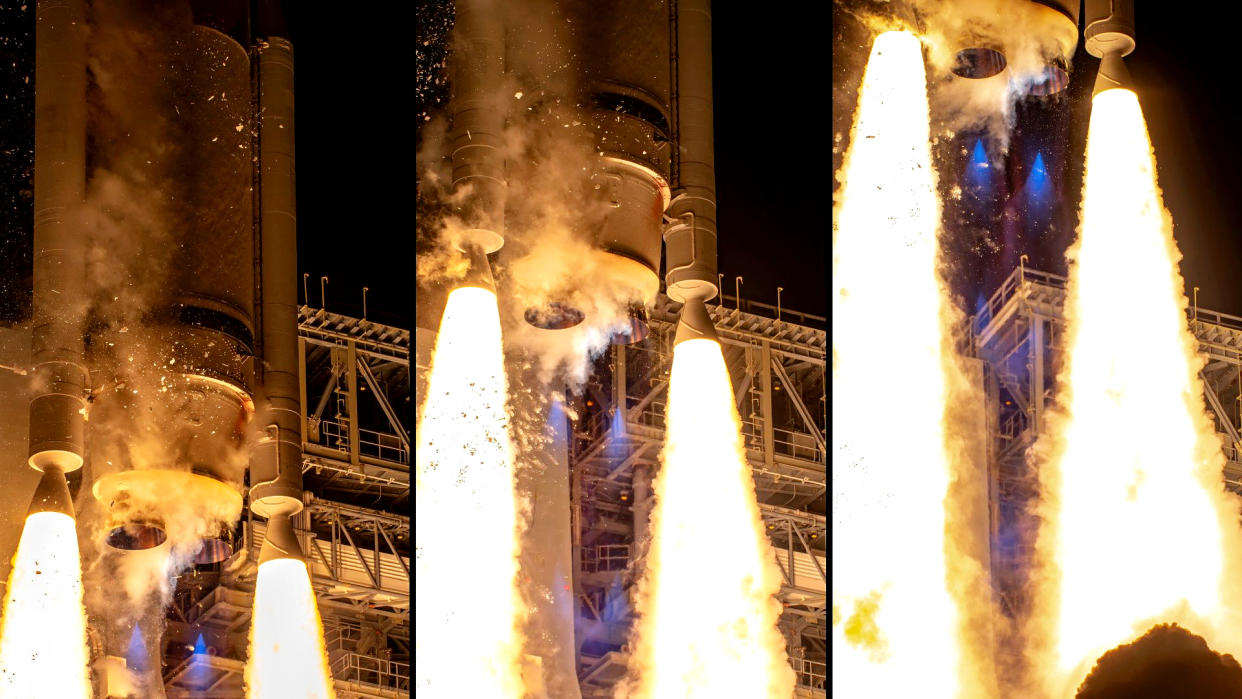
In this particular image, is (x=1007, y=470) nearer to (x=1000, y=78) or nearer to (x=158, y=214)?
(x=1000, y=78)

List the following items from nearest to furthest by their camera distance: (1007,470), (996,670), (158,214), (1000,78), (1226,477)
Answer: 1. (996,670)
2. (1000,78)
3. (158,214)
4. (1007,470)
5. (1226,477)

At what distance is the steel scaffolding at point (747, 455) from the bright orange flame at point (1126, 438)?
3650 mm

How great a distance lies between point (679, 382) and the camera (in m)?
21.9

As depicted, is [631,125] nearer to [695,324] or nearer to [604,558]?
[695,324]

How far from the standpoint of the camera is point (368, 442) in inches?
1217

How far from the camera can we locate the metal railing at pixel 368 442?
30.8m

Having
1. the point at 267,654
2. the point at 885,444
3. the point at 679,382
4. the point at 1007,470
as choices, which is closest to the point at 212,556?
the point at 267,654

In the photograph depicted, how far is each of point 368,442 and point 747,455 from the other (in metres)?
5.33

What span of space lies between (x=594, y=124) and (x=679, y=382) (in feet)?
8.77

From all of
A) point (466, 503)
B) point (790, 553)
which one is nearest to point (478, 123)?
point (466, 503)

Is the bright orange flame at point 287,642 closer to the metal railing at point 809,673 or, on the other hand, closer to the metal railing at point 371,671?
the metal railing at point 371,671

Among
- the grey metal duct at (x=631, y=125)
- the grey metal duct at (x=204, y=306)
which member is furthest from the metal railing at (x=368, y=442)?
the grey metal duct at (x=631, y=125)

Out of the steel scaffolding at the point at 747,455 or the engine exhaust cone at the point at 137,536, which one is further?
the steel scaffolding at the point at 747,455

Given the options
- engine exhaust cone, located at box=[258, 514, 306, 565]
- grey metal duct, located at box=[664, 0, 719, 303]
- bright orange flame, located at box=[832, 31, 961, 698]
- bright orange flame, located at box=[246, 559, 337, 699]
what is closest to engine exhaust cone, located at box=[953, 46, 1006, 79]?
bright orange flame, located at box=[832, 31, 961, 698]
